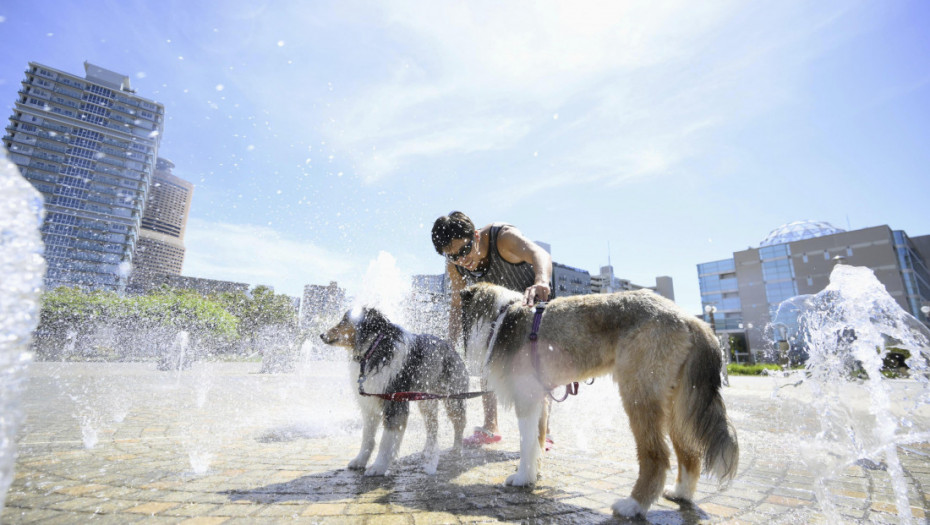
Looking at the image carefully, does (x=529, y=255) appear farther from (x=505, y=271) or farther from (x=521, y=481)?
(x=521, y=481)

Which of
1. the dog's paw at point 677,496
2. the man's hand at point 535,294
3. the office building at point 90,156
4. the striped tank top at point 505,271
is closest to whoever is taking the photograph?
the dog's paw at point 677,496

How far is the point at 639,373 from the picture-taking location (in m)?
2.61

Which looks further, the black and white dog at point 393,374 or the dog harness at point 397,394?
the black and white dog at point 393,374

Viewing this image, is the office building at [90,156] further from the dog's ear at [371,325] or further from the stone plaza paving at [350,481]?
the dog's ear at [371,325]

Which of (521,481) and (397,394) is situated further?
(397,394)

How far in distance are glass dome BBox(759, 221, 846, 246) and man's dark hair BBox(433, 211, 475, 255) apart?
102 metres

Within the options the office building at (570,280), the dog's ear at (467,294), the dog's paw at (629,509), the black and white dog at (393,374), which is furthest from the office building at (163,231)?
the dog's paw at (629,509)

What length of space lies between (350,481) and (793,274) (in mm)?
87764

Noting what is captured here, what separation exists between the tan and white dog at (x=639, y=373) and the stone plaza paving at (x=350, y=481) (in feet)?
0.96

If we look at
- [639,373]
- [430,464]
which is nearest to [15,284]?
[430,464]

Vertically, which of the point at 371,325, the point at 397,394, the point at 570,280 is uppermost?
the point at 570,280

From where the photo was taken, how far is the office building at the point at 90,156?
2413 inches

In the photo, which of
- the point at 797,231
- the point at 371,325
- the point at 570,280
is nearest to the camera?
the point at 371,325

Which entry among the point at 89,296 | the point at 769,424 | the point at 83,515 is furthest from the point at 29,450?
the point at 89,296
